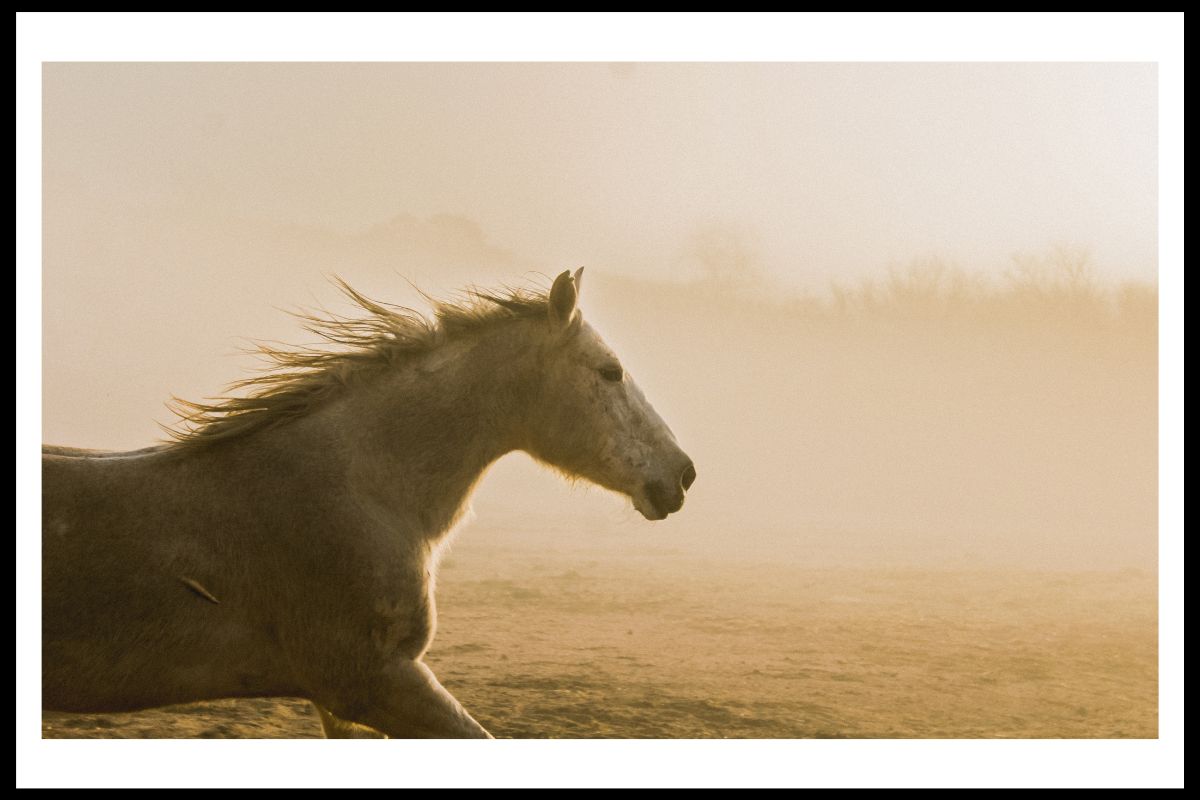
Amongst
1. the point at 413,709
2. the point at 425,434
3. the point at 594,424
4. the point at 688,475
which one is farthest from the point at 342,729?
the point at 688,475

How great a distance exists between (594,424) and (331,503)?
1152 millimetres

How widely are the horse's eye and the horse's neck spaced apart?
1.32ft

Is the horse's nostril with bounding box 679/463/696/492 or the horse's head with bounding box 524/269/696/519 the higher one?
the horse's head with bounding box 524/269/696/519

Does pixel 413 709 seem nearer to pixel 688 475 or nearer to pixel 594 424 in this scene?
pixel 594 424

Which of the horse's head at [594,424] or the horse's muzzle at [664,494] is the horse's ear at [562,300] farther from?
the horse's muzzle at [664,494]

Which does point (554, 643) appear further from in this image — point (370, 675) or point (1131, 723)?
point (370, 675)

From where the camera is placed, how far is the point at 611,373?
181 inches

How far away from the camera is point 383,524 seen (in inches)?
163

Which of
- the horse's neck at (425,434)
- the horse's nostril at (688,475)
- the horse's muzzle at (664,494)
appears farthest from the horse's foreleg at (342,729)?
the horse's nostril at (688,475)

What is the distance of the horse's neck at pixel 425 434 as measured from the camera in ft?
13.9

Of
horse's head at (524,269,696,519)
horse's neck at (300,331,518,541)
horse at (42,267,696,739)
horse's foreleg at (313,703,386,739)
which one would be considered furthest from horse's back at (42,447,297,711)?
horse's head at (524,269,696,519)

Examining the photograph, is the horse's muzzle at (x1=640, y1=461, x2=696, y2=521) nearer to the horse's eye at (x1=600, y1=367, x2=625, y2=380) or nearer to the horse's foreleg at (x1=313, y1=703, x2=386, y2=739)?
the horse's eye at (x1=600, y1=367, x2=625, y2=380)

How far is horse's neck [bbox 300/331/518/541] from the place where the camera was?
13.9 feet

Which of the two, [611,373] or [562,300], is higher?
[562,300]
